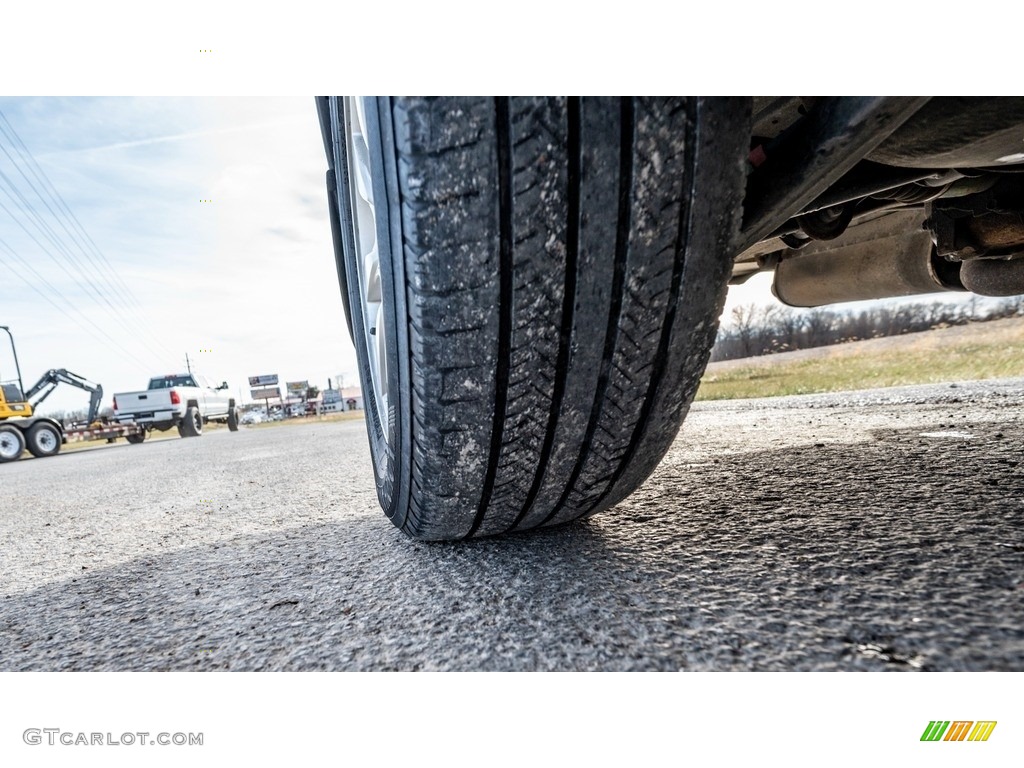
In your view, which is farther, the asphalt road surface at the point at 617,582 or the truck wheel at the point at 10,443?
the truck wheel at the point at 10,443

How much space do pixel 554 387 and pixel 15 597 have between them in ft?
3.78

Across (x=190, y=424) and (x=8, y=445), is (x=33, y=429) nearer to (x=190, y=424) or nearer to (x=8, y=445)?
(x=8, y=445)

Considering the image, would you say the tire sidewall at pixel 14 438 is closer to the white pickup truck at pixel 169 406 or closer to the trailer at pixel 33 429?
the trailer at pixel 33 429

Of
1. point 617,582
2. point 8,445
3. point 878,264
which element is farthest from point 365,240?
point 8,445

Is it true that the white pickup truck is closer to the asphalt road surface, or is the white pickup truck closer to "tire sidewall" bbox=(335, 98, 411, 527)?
the asphalt road surface

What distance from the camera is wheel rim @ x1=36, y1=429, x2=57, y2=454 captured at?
8414mm

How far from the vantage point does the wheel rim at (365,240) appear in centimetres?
82

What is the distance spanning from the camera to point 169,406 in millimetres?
10070

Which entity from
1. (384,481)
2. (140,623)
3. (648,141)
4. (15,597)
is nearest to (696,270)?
(648,141)

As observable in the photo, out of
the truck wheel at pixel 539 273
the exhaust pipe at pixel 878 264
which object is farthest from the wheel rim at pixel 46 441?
the exhaust pipe at pixel 878 264

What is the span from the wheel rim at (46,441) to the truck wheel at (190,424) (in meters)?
1.99

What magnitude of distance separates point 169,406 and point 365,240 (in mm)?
11037
